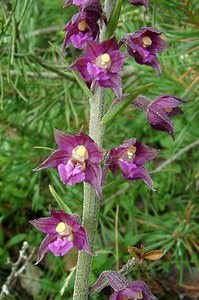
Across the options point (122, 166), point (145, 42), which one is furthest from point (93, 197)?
point (145, 42)

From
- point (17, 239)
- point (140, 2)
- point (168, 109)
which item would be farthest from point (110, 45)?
point (17, 239)

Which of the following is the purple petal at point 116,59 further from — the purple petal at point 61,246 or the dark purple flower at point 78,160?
the purple petal at point 61,246

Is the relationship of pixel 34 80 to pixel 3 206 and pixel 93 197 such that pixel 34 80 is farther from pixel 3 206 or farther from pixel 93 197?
pixel 93 197

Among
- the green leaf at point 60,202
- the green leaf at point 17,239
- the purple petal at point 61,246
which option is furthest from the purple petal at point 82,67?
the green leaf at point 17,239

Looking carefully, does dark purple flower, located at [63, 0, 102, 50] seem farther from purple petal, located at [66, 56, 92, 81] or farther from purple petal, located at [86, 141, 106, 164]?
purple petal, located at [86, 141, 106, 164]

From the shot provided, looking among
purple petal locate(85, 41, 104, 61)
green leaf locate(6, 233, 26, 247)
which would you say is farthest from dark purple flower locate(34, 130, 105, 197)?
green leaf locate(6, 233, 26, 247)

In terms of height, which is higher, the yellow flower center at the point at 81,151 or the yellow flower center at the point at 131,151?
the yellow flower center at the point at 81,151
